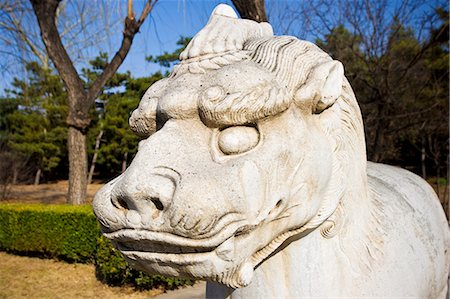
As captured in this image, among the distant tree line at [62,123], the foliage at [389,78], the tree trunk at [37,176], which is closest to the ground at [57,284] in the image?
the foliage at [389,78]

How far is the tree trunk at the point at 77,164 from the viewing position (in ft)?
22.1

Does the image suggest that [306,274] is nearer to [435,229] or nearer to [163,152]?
[163,152]

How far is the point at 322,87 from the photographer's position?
907 millimetres

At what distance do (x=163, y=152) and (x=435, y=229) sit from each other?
1.12m

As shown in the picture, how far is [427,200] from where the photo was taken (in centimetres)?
160

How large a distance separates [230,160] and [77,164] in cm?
649

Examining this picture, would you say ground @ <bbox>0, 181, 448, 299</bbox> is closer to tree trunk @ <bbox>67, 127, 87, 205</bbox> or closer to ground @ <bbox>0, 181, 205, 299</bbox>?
ground @ <bbox>0, 181, 205, 299</bbox>

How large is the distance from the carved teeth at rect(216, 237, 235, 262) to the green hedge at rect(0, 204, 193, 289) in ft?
14.8

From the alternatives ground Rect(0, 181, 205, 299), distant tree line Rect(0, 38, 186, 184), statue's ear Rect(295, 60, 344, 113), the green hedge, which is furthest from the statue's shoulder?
distant tree line Rect(0, 38, 186, 184)

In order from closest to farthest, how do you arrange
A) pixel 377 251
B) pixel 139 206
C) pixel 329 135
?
pixel 139 206 → pixel 329 135 → pixel 377 251

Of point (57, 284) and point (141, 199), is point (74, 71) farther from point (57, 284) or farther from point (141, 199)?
point (141, 199)

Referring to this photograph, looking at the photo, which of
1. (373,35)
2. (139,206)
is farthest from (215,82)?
(373,35)

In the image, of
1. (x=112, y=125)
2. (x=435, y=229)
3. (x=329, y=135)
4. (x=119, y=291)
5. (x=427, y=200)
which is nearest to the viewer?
(x=329, y=135)

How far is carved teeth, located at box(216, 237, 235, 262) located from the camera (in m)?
0.78
